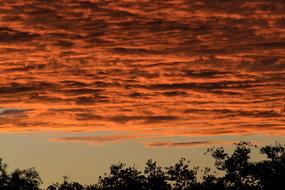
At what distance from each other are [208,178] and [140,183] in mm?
8196

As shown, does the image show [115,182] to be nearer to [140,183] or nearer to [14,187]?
[140,183]

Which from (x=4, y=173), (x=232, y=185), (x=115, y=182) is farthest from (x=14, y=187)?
(x=232, y=185)

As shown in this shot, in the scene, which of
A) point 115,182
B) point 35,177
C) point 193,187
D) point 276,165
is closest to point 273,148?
point 276,165

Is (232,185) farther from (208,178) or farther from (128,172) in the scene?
(128,172)

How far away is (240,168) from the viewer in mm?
115500

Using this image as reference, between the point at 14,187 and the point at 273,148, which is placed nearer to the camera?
the point at 14,187

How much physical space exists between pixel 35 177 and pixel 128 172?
14.2m

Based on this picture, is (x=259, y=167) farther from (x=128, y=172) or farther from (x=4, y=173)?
(x=4, y=173)

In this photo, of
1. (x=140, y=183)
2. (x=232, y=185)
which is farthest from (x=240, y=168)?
(x=140, y=183)

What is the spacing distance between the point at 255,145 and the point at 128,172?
48.7ft

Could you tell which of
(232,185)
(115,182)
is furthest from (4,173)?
(232,185)

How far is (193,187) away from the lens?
117m

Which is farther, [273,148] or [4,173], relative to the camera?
[273,148]

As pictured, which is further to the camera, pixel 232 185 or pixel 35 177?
pixel 232 185
